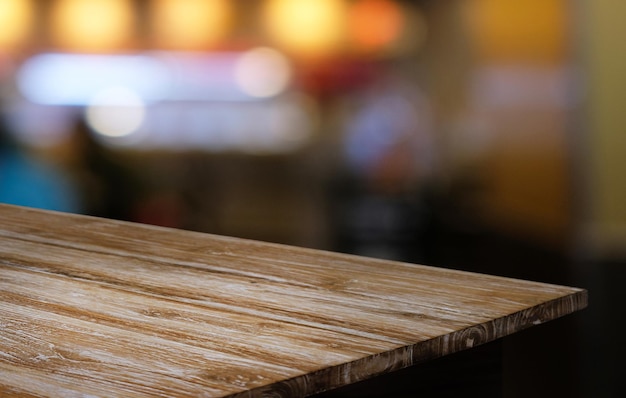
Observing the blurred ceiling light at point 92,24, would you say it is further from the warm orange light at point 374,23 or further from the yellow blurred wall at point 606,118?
the yellow blurred wall at point 606,118

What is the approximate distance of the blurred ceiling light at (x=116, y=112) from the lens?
6305 mm

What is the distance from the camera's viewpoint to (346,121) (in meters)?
6.35

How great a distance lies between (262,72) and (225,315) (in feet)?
20.1

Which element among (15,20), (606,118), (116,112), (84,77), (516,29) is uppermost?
(15,20)

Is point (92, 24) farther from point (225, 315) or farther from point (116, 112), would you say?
point (225, 315)

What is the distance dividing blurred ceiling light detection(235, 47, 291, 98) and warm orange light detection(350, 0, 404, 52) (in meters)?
0.60

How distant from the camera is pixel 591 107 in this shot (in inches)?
148

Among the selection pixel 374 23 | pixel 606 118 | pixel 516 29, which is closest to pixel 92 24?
pixel 374 23

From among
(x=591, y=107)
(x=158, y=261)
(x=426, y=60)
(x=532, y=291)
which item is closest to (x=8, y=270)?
(x=158, y=261)

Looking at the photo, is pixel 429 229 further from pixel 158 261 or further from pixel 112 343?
pixel 112 343

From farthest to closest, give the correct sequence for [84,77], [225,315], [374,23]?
[374,23] < [84,77] < [225,315]

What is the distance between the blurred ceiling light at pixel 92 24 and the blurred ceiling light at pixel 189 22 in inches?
9.2

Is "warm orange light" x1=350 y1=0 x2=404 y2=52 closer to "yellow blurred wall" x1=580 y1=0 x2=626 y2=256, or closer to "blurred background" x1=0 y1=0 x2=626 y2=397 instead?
"blurred background" x1=0 y1=0 x2=626 y2=397

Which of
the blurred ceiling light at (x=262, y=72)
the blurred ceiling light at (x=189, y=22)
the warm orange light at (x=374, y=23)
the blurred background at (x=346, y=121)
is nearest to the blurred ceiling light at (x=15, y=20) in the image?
the blurred background at (x=346, y=121)
